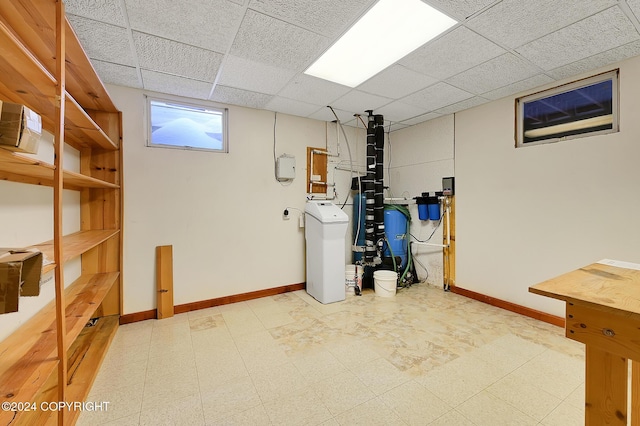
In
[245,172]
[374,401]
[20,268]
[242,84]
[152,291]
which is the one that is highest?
[242,84]

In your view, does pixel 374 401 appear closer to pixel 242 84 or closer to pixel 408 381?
pixel 408 381

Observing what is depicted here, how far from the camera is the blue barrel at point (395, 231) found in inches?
163

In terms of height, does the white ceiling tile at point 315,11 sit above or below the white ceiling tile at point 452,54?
below

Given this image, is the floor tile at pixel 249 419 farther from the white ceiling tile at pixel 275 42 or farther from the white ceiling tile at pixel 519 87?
the white ceiling tile at pixel 519 87

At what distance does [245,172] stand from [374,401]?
9.31ft

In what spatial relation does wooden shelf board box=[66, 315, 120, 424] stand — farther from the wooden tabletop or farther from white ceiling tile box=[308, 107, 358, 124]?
white ceiling tile box=[308, 107, 358, 124]

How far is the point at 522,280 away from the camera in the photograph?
312 centimetres

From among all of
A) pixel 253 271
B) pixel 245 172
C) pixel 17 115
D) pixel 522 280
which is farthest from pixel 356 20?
pixel 522 280

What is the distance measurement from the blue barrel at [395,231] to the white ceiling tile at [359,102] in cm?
152

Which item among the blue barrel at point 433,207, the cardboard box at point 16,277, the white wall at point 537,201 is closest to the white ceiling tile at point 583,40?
the white wall at point 537,201

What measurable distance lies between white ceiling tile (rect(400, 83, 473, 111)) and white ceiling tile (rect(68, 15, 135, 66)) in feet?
9.31

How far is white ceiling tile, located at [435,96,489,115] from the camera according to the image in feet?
10.9

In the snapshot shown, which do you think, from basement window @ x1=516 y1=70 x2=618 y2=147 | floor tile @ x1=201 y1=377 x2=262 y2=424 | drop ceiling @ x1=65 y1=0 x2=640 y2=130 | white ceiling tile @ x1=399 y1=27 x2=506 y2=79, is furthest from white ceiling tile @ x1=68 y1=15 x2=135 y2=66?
basement window @ x1=516 y1=70 x2=618 y2=147

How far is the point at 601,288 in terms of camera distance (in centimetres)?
116
